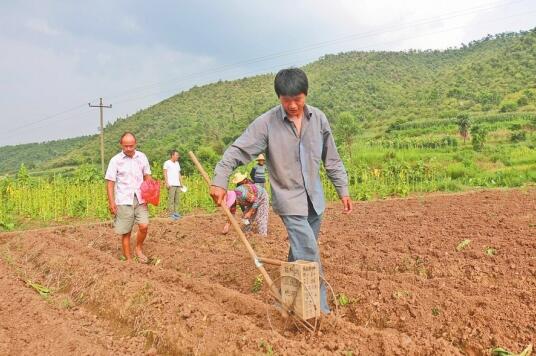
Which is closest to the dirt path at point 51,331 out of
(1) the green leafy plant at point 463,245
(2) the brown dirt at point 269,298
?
(2) the brown dirt at point 269,298

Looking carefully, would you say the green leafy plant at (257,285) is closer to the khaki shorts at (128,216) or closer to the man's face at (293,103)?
the man's face at (293,103)

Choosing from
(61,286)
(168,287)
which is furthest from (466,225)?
(61,286)

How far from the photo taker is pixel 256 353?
3.24 m

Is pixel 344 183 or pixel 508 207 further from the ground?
pixel 344 183

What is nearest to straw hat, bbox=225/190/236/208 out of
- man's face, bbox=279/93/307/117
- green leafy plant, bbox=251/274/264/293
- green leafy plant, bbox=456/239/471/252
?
green leafy plant, bbox=251/274/264/293

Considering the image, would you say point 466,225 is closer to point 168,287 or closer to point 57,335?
point 168,287

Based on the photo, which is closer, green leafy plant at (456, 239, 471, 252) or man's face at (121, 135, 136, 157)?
→ green leafy plant at (456, 239, 471, 252)

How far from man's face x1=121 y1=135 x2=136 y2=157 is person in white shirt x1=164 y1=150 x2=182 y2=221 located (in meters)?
4.37

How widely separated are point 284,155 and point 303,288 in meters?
1.01

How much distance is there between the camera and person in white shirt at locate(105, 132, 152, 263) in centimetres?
646

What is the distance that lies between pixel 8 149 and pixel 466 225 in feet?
351

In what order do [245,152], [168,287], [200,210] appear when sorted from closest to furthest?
[245,152]
[168,287]
[200,210]

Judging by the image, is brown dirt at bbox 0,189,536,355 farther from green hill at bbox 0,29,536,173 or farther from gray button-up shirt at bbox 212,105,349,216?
green hill at bbox 0,29,536,173

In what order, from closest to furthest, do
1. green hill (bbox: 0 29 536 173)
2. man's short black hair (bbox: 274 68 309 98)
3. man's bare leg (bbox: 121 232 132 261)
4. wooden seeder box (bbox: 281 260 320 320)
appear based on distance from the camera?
1. wooden seeder box (bbox: 281 260 320 320)
2. man's short black hair (bbox: 274 68 309 98)
3. man's bare leg (bbox: 121 232 132 261)
4. green hill (bbox: 0 29 536 173)
